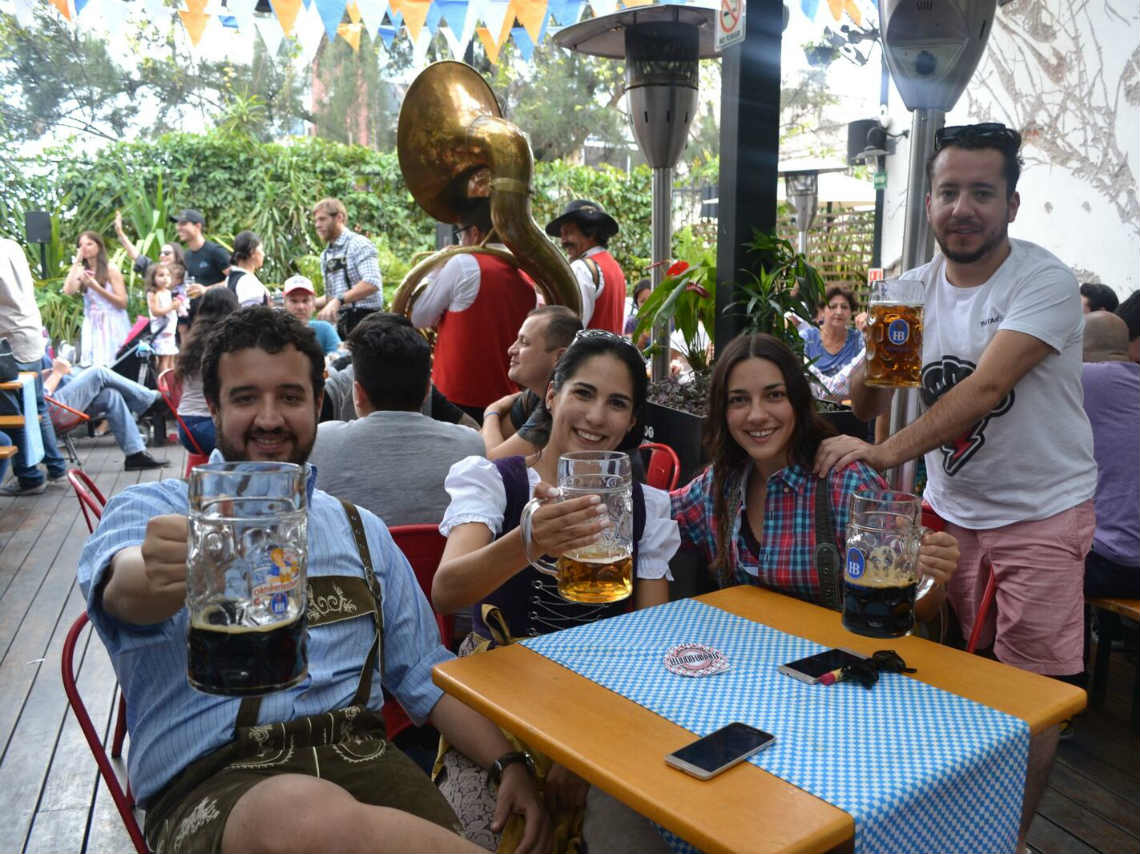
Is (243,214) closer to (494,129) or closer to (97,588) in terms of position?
(494,129)

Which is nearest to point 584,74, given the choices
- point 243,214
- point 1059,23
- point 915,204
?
point 243,214

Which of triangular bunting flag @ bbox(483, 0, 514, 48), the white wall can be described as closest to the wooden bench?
the white wall

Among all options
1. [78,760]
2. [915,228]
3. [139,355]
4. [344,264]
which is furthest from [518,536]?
[139,355]

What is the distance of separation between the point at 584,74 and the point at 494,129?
12105 mm

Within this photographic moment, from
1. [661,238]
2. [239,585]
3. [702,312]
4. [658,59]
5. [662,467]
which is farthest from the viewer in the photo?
[661,238]

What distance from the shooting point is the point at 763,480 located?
6.23ft

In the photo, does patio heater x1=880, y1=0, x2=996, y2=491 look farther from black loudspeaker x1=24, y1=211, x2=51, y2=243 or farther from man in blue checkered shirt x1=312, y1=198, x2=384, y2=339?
black loudspeaker x1=24, y1=211, x2=51, y2=243

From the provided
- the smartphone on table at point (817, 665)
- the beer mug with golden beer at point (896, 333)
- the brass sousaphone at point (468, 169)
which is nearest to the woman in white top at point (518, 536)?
the smartphone on table at point (817, 665)

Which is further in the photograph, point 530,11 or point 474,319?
point 530,11

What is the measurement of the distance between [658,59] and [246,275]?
160 inches

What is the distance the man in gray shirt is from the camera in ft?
6.94

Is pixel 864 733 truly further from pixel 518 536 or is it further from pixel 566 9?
pixel 566 9

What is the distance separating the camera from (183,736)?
1.24 m

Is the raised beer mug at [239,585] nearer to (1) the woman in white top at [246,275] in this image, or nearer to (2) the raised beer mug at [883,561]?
(2) the raised beer mug at [883,561]
